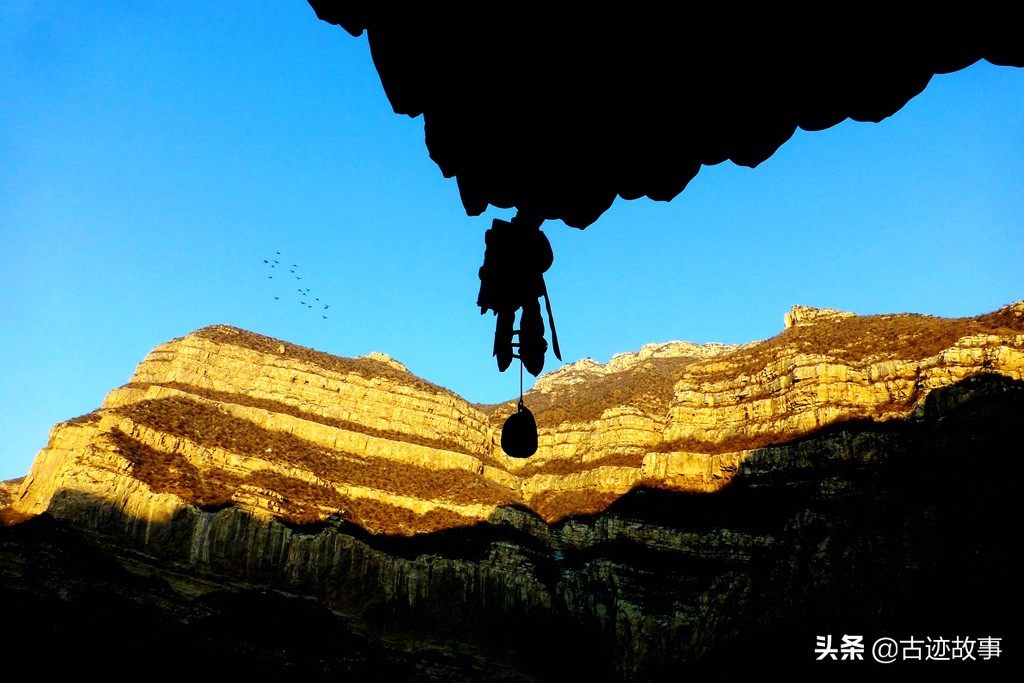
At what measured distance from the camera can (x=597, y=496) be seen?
6731 cm

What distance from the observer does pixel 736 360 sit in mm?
76250

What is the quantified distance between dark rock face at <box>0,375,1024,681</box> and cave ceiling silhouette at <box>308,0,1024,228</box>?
4653 cm

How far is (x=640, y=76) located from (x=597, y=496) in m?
67.1

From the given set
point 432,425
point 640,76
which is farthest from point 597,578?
point 640,76

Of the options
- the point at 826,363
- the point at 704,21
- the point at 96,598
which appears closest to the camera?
the point at 704,21

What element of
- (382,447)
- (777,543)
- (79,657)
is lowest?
(79,657)

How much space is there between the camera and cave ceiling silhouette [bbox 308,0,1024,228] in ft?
8.16

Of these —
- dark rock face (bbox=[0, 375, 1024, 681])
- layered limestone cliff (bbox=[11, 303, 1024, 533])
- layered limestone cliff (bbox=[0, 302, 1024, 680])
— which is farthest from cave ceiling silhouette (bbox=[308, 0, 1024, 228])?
layered limestone cliff (bbox=[11, 303, 1024, 533])

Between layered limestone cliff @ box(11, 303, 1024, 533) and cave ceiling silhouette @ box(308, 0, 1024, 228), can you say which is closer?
cave ceiling silhouette @ box(308, 0, 1024, 228)

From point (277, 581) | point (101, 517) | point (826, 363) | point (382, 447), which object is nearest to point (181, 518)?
point (101, 517)

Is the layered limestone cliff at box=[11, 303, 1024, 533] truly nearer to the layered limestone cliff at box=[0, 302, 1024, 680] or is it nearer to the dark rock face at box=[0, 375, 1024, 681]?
the layered limestone cliff at box=[0, 302, 1024, 680]

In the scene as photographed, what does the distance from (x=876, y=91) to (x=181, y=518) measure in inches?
2317

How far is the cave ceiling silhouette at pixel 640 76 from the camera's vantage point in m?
2.49

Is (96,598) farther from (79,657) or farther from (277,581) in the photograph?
(277,581)
